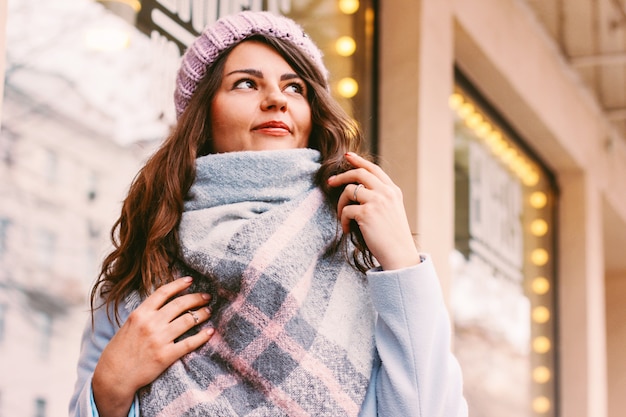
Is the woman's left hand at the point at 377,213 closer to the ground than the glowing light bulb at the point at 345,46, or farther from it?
closer to the ground

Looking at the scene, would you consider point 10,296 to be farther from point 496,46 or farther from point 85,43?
point 496,46

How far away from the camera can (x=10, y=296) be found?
2.34m

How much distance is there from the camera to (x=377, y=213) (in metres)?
1.41

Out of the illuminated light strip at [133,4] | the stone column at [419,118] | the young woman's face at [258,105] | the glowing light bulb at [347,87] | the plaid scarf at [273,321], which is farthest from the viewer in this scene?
the glowing light bulb at [347,87]

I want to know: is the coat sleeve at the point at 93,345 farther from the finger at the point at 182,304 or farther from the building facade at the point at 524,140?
the building facade at the point at 524,140

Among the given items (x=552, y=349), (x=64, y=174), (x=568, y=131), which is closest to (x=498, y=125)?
(x=568, y=131)

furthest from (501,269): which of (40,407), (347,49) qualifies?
(40,407)

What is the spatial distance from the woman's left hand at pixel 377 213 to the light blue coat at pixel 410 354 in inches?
1.1

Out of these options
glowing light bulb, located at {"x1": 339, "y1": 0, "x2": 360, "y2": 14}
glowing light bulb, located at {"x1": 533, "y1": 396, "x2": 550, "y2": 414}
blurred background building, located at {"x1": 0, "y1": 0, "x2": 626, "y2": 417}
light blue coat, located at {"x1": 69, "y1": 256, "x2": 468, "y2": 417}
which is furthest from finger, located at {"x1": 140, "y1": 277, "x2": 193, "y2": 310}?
glowing light bulb, located at {"x1": 533, "y1": 396, "x2": 550, "y2": 414}

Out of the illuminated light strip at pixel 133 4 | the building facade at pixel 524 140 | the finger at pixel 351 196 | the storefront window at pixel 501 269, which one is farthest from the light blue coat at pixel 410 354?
the storefront window at pixel 501 269

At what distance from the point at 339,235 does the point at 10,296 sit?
1158 mm

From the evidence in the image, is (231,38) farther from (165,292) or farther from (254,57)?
(165,292)

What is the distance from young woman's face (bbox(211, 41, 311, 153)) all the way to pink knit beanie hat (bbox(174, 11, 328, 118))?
0.9 inches

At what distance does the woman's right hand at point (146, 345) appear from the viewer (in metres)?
1.39
